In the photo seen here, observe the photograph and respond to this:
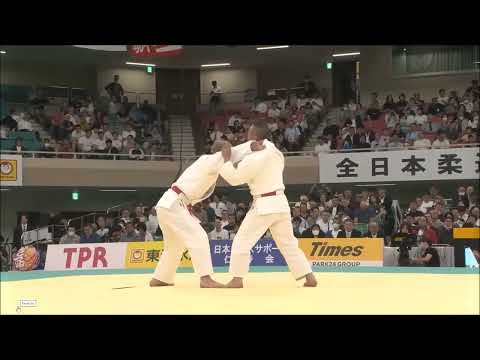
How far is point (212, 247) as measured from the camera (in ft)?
40.8

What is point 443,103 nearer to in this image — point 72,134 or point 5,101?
point 72,134

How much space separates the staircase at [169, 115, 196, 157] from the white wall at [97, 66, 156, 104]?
56.8 inches

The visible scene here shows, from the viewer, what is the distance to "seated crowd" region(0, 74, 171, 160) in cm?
1917

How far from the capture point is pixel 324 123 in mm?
20328

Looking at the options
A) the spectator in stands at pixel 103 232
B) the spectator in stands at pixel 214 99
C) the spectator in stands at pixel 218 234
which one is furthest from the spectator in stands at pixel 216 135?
the spectator in stands at pixel 218 234

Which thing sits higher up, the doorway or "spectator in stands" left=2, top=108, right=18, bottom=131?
the doorway

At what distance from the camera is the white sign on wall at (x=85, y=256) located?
1176 cm

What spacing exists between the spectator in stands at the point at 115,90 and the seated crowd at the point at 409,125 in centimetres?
724

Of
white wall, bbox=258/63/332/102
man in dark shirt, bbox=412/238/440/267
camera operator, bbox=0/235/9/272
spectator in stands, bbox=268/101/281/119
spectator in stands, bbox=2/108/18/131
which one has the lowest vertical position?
camera operator, bbox=0/235/9/272

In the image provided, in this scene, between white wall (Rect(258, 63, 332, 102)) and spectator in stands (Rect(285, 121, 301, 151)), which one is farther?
white wall (Rect(258, 63, 332, 102))

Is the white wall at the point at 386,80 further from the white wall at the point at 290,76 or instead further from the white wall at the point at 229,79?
the white wall at the point at 229,79

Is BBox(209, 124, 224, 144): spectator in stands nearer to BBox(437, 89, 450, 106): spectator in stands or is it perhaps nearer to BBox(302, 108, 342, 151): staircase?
BBox(302, 108, 342, 151): staircase

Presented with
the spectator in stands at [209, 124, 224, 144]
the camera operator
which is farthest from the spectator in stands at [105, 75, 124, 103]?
the camera operator

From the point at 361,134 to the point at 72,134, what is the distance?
8.38 meters
